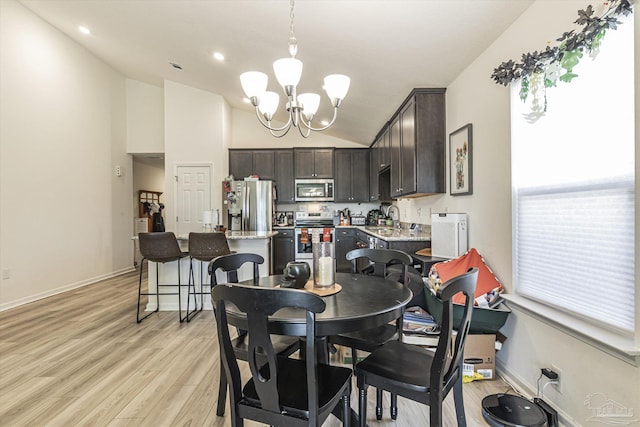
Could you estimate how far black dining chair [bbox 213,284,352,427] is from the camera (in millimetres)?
1070

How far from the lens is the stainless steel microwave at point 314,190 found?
624 centimetres

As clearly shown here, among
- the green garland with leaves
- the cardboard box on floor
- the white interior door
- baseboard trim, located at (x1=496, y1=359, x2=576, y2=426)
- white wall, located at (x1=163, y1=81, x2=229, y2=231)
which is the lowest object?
baseboard trim, located at (x1=496, y1=359, x2=576, y2=426)

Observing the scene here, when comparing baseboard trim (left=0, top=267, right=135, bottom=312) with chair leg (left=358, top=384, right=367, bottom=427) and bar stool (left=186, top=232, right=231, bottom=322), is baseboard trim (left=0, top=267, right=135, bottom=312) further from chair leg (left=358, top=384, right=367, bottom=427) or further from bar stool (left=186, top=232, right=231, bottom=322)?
chair leg (left=358, top=384, right=367, bottom=427)

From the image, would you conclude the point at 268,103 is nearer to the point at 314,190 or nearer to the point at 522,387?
the point at 522,387

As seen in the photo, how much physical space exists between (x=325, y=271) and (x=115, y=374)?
183 centimetres

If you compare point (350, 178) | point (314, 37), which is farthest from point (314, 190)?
point (314, 37)

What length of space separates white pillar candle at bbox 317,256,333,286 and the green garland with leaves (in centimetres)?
147

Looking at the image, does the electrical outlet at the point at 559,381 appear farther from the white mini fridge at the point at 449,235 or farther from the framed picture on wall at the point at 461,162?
the framed picture on wall at the point at 461,162

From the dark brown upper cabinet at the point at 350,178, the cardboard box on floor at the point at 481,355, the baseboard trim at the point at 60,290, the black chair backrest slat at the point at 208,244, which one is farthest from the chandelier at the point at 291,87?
the baseboard trim at the point at 60,290

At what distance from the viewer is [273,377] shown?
44.4 inches

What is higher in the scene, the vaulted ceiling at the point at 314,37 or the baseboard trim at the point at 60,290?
the vaulted ceiling at the point at 314,37

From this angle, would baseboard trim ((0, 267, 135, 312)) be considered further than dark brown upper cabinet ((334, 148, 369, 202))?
No

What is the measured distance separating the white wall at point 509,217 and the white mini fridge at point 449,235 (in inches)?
2.9

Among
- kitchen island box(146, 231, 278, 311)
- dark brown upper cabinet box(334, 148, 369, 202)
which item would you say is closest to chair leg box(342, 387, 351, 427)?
A: kitchen island box(146, 231, 278, 311)
